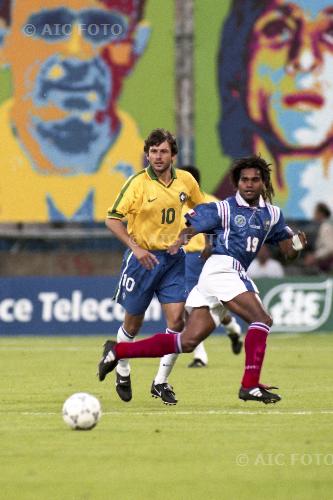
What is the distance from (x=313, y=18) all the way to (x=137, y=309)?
447 inches

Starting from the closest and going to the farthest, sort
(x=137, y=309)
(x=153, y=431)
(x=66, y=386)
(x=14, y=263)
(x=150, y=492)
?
(x=150, y=492) → (x=153, y=431) → (x=137, y=309) → (x=66, y=386) → (x=14, y=263)

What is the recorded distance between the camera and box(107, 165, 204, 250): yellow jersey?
1154 centimetres

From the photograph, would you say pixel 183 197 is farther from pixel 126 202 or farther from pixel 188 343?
pixel 188 343

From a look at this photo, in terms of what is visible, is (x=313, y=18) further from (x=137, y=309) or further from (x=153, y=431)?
(x=153, y=431)

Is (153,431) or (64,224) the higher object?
(153,431)

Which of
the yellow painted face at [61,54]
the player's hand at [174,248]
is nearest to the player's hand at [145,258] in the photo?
the player's hand at [174,248]

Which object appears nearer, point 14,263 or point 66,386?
point 66,386

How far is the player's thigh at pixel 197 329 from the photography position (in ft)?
36.2

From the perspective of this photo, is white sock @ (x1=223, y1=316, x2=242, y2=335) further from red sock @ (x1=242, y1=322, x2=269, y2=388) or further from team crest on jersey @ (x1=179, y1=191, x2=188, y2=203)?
red sock @ (x1=242, y1=322, x2=269, y2=388)

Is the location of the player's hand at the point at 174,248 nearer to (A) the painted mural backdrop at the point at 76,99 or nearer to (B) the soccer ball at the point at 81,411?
(B) the soccer ball at the point at 81,411

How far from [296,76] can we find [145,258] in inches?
454

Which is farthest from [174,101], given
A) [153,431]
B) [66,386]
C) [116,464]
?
[116,464]

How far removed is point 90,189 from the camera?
21.7 m

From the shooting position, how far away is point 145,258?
439 inches
